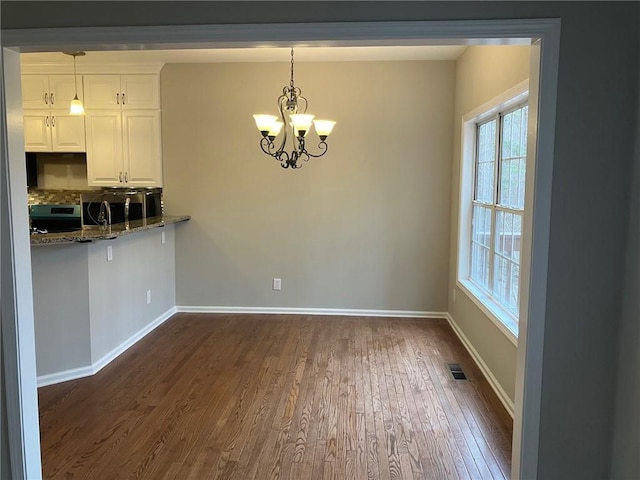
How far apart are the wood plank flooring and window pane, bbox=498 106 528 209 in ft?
4.40

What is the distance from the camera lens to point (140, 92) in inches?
201

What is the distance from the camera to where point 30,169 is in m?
5.49

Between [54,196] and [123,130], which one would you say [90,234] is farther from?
[54,196]

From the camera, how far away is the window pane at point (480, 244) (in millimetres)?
4094

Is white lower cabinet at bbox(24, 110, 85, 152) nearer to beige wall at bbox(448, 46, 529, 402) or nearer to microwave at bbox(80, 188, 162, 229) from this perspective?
microwave at bbox(80, 188, 162, 229)

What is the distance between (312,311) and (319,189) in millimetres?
1313

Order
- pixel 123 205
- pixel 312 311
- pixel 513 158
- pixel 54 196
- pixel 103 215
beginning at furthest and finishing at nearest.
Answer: pixel 54 196, pixel 312 311, pixel 123 205, pixel 103 215, pixel 513 158

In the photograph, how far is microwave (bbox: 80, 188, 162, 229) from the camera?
4977 millimetres

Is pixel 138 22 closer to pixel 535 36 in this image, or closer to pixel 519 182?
pixel 535 36

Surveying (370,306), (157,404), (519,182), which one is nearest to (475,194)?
(519,182)

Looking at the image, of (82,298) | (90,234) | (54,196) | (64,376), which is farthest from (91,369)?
(54,196)

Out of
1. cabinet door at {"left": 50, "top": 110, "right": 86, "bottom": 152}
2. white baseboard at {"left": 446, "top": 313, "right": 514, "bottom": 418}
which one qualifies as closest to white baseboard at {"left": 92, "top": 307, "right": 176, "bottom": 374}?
cabinet door at {"left": 50, "top": 110, "right": 86, "bottom": 152}

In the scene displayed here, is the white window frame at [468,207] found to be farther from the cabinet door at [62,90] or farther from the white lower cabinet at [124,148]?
the cabinet door at [62,90]

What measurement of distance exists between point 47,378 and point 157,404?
0.95 metres
